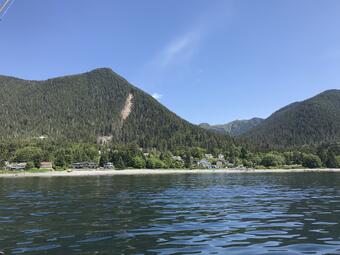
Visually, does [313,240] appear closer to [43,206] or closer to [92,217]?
[92,217]

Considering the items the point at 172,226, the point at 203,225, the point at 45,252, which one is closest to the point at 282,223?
the point at 203,225

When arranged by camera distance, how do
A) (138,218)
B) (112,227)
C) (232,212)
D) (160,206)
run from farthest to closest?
(160,206)
(232,212)
(138,218)
(112,227)

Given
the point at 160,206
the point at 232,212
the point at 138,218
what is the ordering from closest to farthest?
1. the point at 138,218
2. the point at 232,212
3. the point at 160,206

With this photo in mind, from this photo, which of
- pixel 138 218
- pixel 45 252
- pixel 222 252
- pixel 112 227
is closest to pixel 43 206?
pixel 138 218

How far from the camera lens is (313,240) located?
24000 mm

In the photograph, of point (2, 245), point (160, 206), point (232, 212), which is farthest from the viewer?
point (160, 206)

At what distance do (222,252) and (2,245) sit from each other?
1214cm

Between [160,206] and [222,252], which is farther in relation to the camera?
[160,206]

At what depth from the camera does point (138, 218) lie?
115 feet

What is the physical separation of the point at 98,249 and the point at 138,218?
12848mm

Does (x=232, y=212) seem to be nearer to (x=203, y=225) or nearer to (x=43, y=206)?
(x=203, y=225)

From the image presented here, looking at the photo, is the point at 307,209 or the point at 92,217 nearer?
the point at 92,217

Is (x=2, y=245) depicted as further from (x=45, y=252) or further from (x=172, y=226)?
(x=172, y=226)

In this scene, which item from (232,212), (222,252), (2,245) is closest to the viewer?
(222,252)
